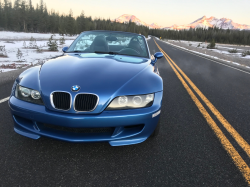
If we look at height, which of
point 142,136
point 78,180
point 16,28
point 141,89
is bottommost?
point 78,180

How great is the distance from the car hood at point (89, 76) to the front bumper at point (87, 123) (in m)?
0.11

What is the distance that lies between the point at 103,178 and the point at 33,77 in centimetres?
146

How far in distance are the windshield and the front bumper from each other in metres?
1.75

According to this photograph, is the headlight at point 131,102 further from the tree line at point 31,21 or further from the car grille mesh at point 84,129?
the tree line at point 31,21

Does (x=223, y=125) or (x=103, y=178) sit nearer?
(x=103, y=178)

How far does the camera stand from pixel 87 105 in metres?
1.91

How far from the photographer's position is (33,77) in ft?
7.51

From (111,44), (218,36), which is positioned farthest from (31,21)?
(111,44)

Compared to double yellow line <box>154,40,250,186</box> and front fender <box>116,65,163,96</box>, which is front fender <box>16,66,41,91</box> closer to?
front fender <box>116,65,163,96</box>

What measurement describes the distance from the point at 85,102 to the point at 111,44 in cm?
217

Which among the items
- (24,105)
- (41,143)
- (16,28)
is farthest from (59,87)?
(16,28)

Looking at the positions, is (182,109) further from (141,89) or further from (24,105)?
(24,105)

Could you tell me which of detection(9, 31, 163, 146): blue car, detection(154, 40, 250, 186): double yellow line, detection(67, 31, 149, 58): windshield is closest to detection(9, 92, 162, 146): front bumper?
detection(9, 31, 163, 146): blue car

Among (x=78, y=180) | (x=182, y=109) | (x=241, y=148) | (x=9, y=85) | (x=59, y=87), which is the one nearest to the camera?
(x=78, y=180)
